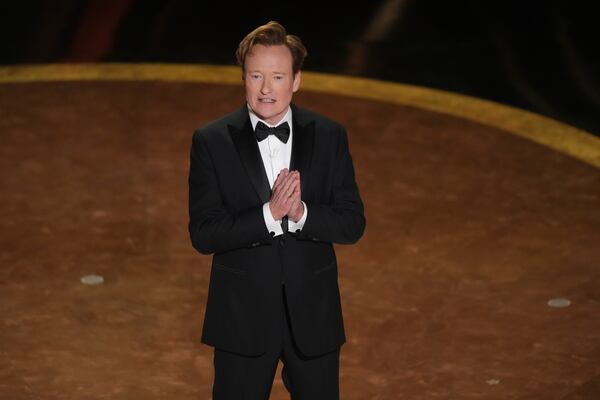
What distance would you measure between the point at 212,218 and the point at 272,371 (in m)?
0.49

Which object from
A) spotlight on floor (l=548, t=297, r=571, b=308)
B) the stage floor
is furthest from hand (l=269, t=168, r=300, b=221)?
spotlight on floor (l=548, t=297, r=571, b=308)

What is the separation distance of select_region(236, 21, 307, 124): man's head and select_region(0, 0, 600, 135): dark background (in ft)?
17.9

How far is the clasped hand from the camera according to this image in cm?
390

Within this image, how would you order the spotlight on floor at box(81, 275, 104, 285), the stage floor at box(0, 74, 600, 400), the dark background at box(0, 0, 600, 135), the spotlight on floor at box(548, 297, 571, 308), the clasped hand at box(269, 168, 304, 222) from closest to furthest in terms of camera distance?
the clasped hand at box(269, 168, 304, 222)
the stage floor at box(0, 74, 600, 400)
the spotlight on floor at box(548, 297, 571, 308)
the spotlight on floor at box(81, 275, 104, 285)
the dark background at box(0, 0, 600, 135)

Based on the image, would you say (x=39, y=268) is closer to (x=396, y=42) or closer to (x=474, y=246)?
(x=474, y=246)

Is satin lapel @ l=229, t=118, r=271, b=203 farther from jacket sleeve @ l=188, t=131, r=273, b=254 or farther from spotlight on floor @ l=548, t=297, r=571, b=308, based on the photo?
spotlight on floor @ l=548, t=297, r=571, b=308

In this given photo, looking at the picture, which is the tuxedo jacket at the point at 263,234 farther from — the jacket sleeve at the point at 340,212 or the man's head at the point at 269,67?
the man's head at the point at 269,67

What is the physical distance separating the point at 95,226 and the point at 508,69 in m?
3.87

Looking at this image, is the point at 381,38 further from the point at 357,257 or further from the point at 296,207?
the point at 296,207

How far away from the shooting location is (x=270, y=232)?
13.2 feet

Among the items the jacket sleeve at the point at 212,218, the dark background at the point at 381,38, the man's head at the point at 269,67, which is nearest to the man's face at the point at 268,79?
the man's head at the point at 269,67

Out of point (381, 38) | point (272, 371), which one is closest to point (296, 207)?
point (272, 371)

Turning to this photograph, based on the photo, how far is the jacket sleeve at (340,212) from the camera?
13.2 feet

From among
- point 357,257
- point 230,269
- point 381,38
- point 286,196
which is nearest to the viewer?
point 286,196
